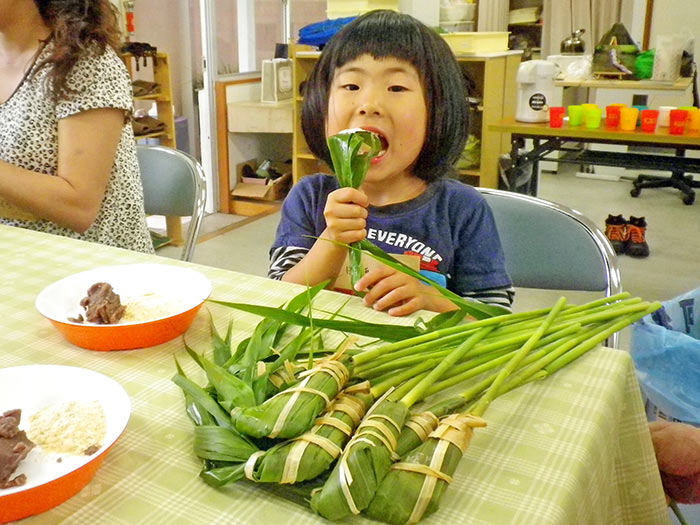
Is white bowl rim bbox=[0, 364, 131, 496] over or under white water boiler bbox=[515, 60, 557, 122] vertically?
under

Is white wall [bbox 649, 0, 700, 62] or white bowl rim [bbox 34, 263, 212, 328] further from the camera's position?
white wall [bbox 649, 0, 700, 62]

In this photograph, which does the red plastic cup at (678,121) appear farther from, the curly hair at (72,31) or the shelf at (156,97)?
the shelf at (156,97)

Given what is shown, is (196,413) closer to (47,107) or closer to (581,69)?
(47,107)

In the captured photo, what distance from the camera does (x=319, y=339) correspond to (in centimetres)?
77

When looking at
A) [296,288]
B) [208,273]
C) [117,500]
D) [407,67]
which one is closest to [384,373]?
[117,500]

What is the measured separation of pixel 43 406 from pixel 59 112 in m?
1.00

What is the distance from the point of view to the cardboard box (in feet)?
14.6

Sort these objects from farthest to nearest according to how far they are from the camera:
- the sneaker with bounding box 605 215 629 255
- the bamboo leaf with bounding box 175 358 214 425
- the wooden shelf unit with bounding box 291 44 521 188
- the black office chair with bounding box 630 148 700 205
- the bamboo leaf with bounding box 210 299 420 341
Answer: the black office chair with bounding box 630 148 700 205
the sneaker with bounding box 605 215 629 255
the wooden shelf unit with bounding box 291 44 521 188
the bamboo leaf with bounding box 210 299 420 341
the bamboo leaf with bounding box 175 358 214 425

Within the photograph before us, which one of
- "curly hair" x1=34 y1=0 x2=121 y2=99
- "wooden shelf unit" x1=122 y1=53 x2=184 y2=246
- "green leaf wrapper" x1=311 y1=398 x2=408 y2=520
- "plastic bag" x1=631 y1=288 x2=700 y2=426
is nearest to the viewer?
"green leaf wrapper" x1=311 y1=398 x2=408 y2=520

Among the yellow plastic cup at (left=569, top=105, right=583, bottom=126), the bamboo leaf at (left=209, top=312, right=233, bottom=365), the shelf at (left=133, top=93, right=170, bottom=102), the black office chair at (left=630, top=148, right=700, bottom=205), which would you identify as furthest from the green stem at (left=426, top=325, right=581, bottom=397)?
the black office chair at (left=630, top=148, right=700, bottom=205)

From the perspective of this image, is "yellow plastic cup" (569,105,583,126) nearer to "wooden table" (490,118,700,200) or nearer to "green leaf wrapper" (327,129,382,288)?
"wooden table" (490,118,700,200)

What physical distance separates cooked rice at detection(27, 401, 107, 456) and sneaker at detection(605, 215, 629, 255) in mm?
3368

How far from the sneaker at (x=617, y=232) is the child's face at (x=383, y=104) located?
107 inches

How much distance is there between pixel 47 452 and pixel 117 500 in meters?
0.08
